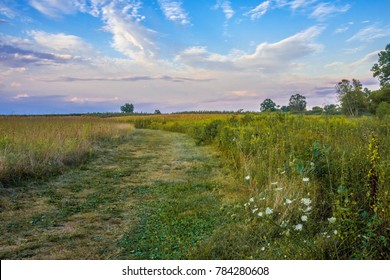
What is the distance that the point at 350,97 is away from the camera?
8.27m

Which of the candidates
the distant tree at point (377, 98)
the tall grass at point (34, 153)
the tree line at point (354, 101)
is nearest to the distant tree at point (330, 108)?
the tree line at point (354, 101)

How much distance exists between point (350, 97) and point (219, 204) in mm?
5467

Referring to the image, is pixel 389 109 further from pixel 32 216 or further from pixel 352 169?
pixel 32 216

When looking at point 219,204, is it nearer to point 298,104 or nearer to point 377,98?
point 298,104

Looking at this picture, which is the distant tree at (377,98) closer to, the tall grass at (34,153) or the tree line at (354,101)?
the tree line at (354,101)

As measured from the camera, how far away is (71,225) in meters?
4.34

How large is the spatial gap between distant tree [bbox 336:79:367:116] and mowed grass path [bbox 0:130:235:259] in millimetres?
3496

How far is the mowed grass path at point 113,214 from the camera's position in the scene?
352cm

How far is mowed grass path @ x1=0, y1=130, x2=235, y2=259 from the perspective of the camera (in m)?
3.52

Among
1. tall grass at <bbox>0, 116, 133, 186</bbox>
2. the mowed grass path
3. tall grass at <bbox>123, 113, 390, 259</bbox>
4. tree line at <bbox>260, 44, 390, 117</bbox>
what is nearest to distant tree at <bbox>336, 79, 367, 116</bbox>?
tree line at <bbox>260, 44, 390, 117</bbox>

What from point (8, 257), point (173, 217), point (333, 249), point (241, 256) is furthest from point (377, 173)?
point (8, 257)

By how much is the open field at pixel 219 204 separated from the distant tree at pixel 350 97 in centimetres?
40

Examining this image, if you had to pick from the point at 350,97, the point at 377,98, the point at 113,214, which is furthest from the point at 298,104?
the point at 113,214

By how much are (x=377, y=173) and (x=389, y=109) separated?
4.69 metres
